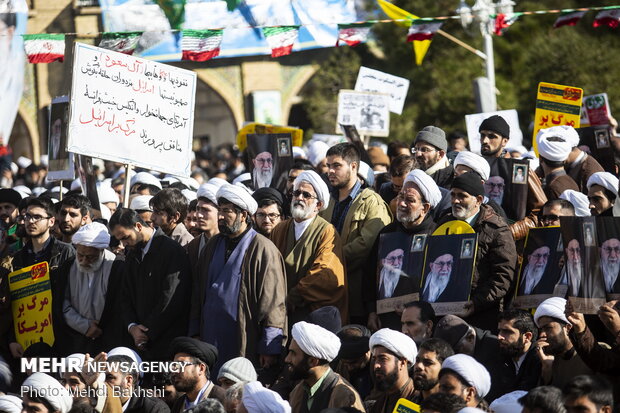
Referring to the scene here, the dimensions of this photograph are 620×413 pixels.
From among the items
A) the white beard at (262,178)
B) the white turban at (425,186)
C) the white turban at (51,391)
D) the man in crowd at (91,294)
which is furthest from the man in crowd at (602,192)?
the white turban at (51,391)

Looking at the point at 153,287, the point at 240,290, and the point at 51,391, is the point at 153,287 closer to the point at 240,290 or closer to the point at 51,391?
the point at 240,290

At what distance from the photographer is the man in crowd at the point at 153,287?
7.66 meters

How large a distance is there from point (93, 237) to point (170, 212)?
29.5 inches

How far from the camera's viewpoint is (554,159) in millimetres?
8672

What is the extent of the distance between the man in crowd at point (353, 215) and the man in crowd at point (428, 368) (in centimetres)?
159

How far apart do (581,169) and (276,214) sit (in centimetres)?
243

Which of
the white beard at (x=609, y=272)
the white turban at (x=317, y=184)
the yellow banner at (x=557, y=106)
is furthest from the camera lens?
the yellow banner at (x=557, y=106)

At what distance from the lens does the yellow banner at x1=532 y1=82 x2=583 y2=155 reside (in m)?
10.6

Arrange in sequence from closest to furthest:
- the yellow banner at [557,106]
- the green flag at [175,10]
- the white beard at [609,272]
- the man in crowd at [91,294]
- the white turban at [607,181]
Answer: the white beard at [609,272], the white turban at [607,181], the man in crowd at [91,294], the yellow banner at [557,106], the green flag at [175,10]

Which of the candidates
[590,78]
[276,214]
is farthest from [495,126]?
[590,78]

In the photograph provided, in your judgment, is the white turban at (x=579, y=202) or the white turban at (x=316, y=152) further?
the white turban at (x=316, y=152)

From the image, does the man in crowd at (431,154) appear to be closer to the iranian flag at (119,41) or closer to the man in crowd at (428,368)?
the man in crowd at (428,368)

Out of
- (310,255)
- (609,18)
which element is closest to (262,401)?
(310,255)

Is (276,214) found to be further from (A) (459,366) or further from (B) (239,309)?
(A) (459,366)
